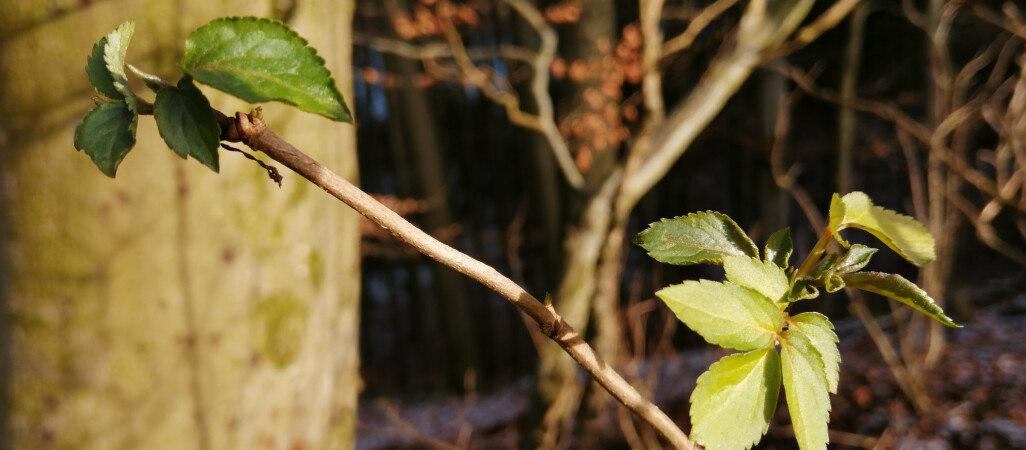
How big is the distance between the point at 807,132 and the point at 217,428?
9.19m

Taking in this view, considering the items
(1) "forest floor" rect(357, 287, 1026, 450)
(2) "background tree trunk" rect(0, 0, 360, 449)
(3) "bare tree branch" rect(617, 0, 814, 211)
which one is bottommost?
(1) "forest floor" rect(357, 287, 1026, 450)

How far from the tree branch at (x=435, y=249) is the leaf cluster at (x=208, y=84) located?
0.01 metres

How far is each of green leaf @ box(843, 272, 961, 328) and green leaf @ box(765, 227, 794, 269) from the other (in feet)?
0.14

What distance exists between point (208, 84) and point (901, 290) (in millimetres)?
266

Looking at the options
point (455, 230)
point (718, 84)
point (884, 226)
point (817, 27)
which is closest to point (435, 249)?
point (884, 226)

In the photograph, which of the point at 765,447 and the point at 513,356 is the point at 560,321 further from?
the point at 513,356

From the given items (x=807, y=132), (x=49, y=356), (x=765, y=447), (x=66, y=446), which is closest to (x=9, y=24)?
(x=49, y=356)

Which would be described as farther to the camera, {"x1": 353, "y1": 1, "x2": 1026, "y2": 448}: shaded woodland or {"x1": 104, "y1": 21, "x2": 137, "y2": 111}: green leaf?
{"x1": 353, "y1": 1, "x2": 1026, "y2": 448}: shaded woodland

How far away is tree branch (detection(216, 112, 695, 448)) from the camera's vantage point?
0.20 metres

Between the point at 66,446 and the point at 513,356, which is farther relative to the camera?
the point at 513,356

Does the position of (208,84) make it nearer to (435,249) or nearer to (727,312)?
(435,249)

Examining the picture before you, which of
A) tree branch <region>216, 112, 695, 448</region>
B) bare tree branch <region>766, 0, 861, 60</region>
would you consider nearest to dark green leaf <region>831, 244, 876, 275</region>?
tree branch <region>216, 112, 695, 448</region>

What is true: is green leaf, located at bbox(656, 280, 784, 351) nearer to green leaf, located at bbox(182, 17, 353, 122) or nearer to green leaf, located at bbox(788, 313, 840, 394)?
green leaf, located at bbox(788, 313, 840, 394)

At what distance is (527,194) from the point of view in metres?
6.73
